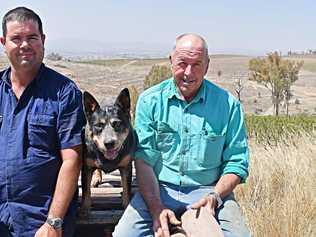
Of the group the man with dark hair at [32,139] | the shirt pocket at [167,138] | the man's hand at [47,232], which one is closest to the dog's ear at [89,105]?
the man with dark hair at [32,139]

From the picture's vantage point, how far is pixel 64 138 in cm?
323

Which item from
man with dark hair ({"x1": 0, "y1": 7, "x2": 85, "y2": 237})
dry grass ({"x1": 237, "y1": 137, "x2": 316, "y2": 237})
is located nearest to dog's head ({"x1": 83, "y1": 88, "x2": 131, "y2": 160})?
man with dark hair ({"x1": 0, "y1": 7, "x2": 85, "y2": 237})

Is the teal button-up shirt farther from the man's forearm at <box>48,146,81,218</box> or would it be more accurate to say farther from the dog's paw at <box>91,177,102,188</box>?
the dog's paw at <box>91,177,102,188</box>

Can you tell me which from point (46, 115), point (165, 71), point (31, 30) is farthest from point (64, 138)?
point (165, 71)

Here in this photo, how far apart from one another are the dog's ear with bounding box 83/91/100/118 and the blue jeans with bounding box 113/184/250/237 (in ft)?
2.04

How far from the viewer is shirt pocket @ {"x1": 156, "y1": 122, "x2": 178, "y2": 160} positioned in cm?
349

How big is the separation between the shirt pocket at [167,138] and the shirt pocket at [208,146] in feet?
0.50

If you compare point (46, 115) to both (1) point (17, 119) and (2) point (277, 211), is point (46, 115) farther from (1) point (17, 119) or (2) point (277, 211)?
(2) point (277, 211)

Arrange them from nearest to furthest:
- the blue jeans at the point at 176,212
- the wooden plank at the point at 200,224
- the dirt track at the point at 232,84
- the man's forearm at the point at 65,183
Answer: the wooden plank at the point at 200,224, the man's forearm at the point at 65,183, the blue jeans at the point at 176,212, the dirt track at the point at 232,84

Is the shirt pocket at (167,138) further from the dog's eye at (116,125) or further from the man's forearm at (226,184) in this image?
the man's forearm at (226,184)

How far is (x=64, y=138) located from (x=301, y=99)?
41.9m

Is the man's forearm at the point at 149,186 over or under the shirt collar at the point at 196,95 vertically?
under

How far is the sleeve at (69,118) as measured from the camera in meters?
3.23

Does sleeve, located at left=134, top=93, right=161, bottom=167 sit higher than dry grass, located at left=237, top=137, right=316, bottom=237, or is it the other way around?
sleeve, located at left=134, top=93, right=161, bottom=167
